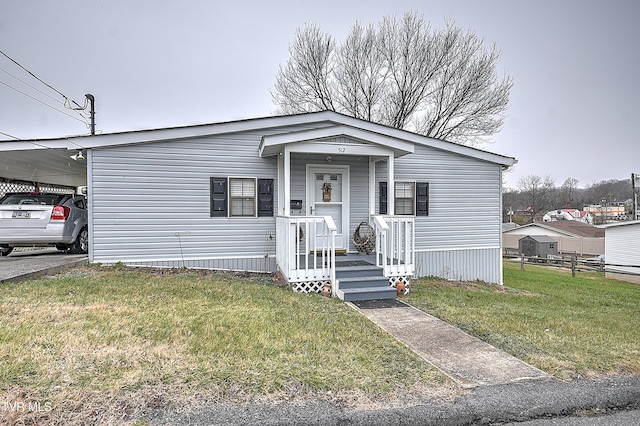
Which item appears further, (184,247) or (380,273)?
(184,247)

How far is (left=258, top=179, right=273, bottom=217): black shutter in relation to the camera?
27.2ft

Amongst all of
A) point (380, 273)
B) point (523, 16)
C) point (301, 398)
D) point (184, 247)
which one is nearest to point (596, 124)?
point (523, 16)

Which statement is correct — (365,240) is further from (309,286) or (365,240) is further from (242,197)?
(242,197)

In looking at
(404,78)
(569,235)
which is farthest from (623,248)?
(569,235)

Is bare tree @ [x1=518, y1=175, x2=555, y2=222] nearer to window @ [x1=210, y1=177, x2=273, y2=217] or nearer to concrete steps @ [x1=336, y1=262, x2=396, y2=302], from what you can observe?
window @ [x1=210, y1=177, x2=273, y2=217]

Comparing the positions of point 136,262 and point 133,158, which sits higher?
point 133,158

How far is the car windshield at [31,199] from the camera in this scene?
7576mm

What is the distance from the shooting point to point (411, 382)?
9.79 feet

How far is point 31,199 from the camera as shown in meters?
7.70

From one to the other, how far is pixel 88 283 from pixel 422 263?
728 cm

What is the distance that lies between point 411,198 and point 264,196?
373 cm

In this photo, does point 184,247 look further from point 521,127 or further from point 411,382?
point 521,127

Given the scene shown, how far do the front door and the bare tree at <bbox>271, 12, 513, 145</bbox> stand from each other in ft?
44.4

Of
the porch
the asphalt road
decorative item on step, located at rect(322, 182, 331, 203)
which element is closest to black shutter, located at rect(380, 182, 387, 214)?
decorative item on step, located at rect(322, 182, 331, 203)
